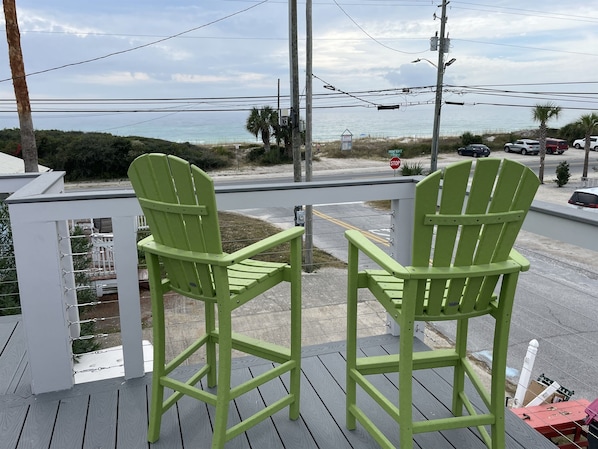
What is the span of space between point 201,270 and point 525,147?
1232 inches

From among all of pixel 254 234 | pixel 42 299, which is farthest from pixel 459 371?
pixel 254 234

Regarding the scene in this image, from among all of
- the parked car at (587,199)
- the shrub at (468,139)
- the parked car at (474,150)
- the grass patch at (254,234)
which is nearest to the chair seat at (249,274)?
the grass patch at (254,234)

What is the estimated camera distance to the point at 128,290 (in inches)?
79.4

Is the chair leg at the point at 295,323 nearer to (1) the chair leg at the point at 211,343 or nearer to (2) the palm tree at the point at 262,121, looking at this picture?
(1) the chair leg at the point at 211,343

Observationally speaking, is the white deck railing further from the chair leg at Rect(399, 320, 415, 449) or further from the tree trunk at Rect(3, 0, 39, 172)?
the tree trunk at Rect(3, 0, 39, 172)

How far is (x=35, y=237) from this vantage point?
6.11ft

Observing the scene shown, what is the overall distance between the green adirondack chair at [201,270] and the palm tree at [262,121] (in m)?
22.6

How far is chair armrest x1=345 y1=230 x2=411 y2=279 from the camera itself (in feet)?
4.39

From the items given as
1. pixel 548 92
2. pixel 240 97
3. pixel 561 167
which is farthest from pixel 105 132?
pixel 548 92

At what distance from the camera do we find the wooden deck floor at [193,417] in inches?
66.4

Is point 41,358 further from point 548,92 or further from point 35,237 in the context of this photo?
point 548,92

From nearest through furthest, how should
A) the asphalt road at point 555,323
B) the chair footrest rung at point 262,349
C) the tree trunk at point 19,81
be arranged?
1. the chair footrest rung at point 262,349
2. the asphalt road at point 555,323
3. the tree trunk at point 19,81

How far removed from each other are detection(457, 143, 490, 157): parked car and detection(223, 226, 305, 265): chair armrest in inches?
1087

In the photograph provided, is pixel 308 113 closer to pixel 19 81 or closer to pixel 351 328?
pixel 19 81
